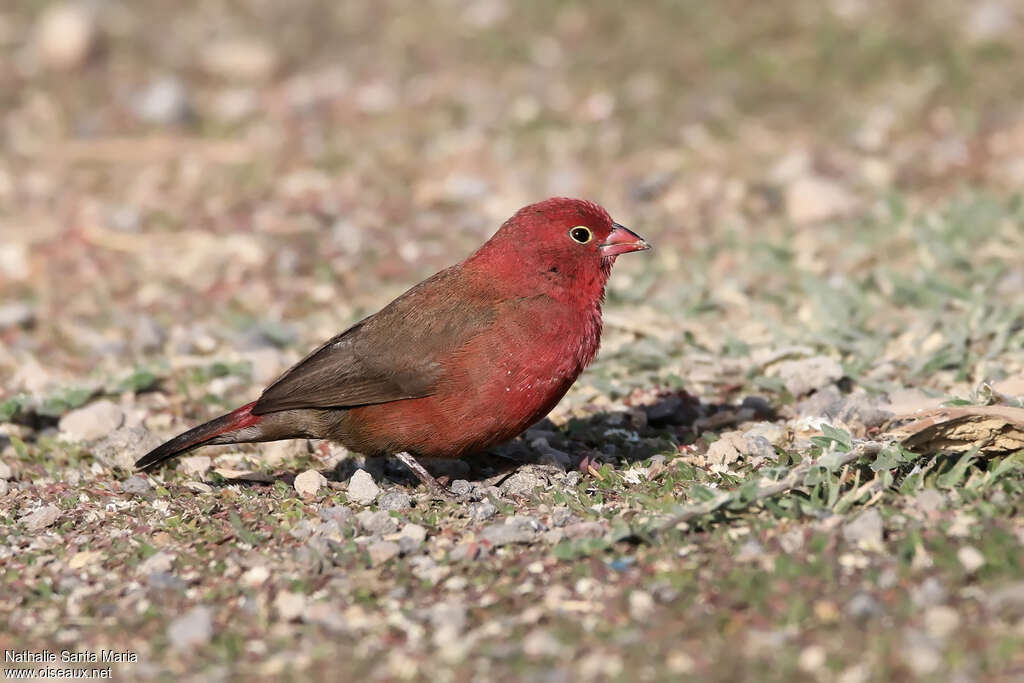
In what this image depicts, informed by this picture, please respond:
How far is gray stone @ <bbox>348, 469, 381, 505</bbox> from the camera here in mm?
4855

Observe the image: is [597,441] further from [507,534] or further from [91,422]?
[91,422]

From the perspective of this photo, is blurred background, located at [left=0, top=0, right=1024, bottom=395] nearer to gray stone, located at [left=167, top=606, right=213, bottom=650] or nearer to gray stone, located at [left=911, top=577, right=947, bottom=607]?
gray stone, located at [left=167, top=606, right=213, bottom=650]

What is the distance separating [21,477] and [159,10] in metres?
6.98

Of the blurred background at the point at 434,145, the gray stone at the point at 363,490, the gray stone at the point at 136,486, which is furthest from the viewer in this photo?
the blurred background at the point at 434,145

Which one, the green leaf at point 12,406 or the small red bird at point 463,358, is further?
the green leaf at point 12,406

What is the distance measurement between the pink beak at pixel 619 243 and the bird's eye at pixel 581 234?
0.06 m

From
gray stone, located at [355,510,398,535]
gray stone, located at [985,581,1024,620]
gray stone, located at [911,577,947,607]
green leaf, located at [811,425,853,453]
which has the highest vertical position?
gray stone, located at [355,510,398,535]

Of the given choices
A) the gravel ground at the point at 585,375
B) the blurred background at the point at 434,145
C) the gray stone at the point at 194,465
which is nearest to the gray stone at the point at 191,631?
the gravel ground at the point at 585,375

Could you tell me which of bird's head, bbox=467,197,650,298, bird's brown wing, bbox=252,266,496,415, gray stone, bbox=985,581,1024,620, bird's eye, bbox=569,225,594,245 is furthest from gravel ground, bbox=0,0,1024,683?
bird's eye, bbox=569,225,594,245

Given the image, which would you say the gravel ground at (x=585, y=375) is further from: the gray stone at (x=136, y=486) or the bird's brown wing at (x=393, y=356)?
the bird's brown wing at (x=393, y=356)

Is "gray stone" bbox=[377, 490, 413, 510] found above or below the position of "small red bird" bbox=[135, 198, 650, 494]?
below

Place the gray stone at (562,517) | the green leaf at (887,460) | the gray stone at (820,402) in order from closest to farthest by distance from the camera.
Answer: the green leaf at (887,460) → the gray stone at (562,517) → the gray stone at (820,402)

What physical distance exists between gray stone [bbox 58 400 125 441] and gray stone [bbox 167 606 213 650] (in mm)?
2138

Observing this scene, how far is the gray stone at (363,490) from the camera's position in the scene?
15.9 feet
